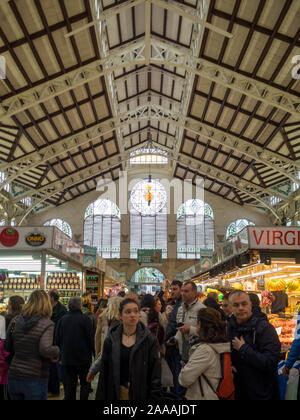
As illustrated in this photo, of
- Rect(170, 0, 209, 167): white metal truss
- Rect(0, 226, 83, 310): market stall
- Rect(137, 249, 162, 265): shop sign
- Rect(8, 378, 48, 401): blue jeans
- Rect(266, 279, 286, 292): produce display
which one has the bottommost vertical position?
Rect(8, 378, 48, 401): blue jeans

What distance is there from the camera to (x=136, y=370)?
2.31 metres

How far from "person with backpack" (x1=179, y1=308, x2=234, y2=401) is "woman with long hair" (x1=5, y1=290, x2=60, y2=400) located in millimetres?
1100

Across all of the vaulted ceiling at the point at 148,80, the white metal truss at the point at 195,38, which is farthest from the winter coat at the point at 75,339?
the white metal truss at the point at 195,38

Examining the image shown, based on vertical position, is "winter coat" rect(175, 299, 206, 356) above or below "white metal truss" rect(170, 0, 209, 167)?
below

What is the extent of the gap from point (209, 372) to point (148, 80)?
19249 millimetres

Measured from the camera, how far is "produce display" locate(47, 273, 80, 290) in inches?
Result: 391

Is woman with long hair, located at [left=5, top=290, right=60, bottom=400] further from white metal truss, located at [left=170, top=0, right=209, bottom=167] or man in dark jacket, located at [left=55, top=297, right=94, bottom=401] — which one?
white metal truss, located at [left=170, top=0, right=209, bottom=167]

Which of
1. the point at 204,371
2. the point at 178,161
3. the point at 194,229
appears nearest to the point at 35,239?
the point at 204,371

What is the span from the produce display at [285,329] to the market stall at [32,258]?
4.56 m

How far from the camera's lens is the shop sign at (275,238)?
705cm

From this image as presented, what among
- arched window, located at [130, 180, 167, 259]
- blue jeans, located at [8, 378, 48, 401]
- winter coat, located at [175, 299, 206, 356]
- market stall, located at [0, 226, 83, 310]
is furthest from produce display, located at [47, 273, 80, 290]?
arched window, located at [130, 180, 167, 259]

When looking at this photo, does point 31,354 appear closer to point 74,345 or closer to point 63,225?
point 74,345
